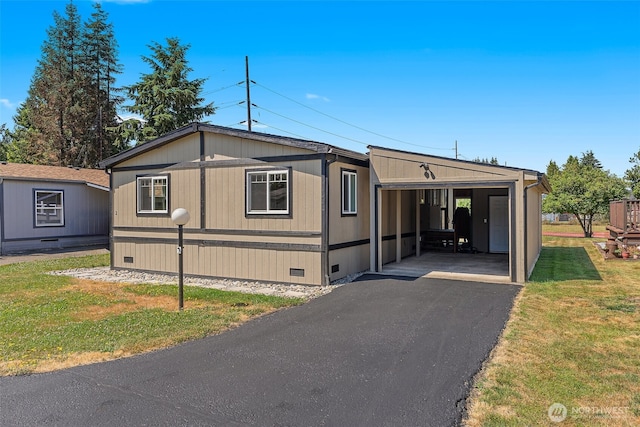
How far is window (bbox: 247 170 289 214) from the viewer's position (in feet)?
28.9

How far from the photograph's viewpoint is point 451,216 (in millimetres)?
15211

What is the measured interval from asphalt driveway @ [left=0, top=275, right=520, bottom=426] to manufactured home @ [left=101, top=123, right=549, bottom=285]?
2873mm

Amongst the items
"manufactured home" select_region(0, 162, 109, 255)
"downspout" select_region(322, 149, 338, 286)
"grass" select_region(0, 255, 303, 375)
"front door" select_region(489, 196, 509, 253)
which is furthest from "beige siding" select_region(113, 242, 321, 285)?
"front door" select_region(489, 196, 509, 253)

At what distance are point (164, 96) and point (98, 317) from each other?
21981 millimetres

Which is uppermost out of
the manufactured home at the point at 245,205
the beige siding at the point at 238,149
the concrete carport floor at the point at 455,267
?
the beige siding at the point at 238,149

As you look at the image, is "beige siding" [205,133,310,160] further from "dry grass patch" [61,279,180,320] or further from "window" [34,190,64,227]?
"window" [34,190,64,227]

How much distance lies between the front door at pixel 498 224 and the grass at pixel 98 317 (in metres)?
9.45

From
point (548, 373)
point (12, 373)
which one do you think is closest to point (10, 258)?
point (12, 373)

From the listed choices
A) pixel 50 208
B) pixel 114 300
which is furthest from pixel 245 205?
pixel 50 208

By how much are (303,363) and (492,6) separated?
10.9 m

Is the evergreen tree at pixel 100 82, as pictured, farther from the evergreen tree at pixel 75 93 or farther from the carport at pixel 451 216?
the carport at pixel 451 216

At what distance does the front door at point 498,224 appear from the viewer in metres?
13.9

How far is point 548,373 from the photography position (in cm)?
389

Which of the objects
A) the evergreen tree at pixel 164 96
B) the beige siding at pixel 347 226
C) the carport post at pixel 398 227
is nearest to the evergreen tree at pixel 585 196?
the carport post at pixel 398 227
